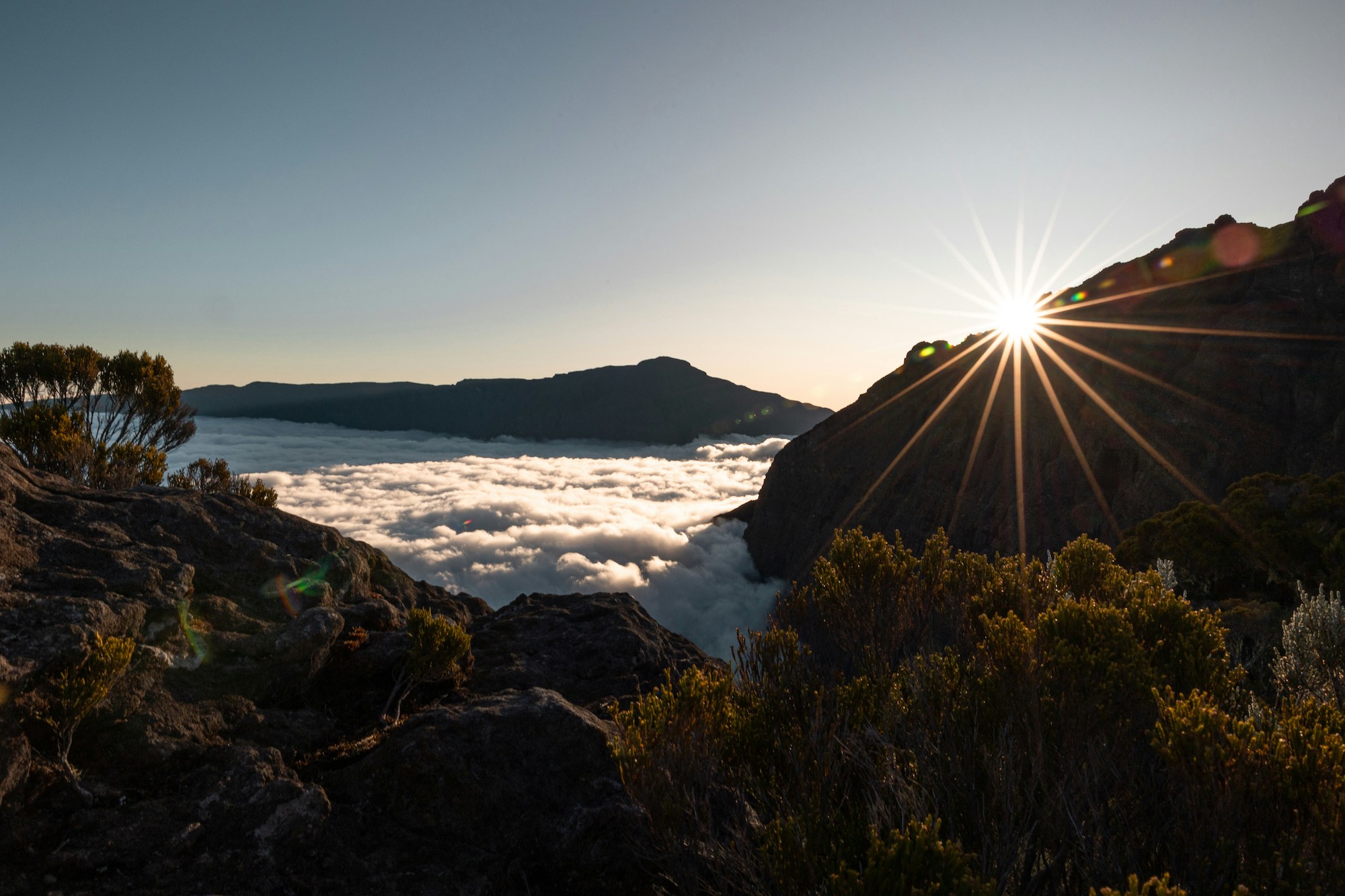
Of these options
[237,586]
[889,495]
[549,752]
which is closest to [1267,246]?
[889,495]

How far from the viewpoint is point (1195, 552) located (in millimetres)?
24594

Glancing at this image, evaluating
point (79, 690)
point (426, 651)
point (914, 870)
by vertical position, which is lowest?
point (426, 651)

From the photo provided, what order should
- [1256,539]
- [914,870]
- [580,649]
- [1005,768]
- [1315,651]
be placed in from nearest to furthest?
[914,870] → [1005,768] → [1315,651] → [580,649] → [1256,539]

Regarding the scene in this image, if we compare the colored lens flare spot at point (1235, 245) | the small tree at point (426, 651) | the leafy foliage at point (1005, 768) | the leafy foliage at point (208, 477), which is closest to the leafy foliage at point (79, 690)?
the small tree at point (426, 651)

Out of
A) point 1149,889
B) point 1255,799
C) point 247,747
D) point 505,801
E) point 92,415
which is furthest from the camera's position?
point 92,415

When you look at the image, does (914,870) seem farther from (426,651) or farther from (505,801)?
(426,651)

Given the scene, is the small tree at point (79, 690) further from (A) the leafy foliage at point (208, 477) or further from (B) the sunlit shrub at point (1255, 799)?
(A) the leafy foliage at point (208, 477)

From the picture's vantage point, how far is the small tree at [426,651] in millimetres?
11203

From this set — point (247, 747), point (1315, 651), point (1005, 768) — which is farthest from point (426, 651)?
point (1315, 651)

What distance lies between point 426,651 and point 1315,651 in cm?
1691

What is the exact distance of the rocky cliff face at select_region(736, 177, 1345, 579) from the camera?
38656 millimetres

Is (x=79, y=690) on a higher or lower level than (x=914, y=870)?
higher

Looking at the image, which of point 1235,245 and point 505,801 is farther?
point 1235,245

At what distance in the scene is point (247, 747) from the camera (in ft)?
27.4
